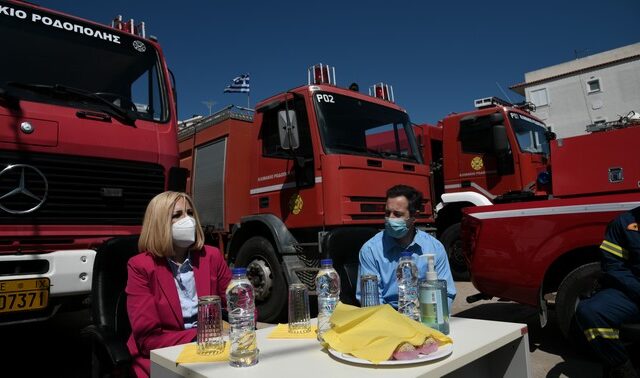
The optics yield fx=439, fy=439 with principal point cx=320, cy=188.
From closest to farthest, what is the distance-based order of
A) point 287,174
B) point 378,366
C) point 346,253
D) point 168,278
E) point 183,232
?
point 378,366 < point 168,278 < point 183,232 < point 346,253 < point 287,174

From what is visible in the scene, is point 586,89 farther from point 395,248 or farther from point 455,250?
point 395,248

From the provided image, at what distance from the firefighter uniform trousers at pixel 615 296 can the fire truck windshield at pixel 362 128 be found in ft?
8.72

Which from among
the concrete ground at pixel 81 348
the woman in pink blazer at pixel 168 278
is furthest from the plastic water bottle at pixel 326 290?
the concrete ground at pixel 81 348

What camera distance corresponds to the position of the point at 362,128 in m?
5.27

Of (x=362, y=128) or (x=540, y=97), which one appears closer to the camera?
(x=362, y=128)

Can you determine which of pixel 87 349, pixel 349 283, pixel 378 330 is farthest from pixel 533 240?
pixel 87 349

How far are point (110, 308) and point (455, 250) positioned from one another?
19.3 ft

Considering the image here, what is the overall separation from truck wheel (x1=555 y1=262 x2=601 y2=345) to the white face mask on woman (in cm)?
285

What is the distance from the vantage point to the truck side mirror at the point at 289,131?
471 cm

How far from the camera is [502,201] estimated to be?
4160 mm

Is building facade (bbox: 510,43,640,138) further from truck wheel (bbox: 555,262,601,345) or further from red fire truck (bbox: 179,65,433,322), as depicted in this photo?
truck wheel (bbox: 555,262,601,345)

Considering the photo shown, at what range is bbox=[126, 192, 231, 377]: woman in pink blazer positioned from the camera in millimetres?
2104

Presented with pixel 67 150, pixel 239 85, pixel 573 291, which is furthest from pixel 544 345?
pixel 239 85

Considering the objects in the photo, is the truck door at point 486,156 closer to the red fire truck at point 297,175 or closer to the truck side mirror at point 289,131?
the red fire truck at point 297,175
